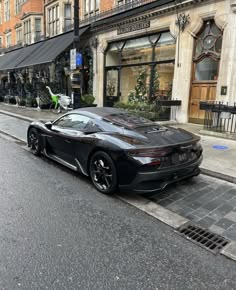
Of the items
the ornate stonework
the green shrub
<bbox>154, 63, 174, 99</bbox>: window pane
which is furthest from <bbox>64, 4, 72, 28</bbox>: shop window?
the ornate stonework

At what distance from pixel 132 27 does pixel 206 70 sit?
17.2ft

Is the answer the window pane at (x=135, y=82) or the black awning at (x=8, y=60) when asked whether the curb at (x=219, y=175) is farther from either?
the black awning at (x=8, y=60)

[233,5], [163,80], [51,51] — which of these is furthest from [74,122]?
[51,51]

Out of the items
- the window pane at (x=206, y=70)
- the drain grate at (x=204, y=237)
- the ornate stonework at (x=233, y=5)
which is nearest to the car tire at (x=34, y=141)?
the drain grate at (x=204, y=237)

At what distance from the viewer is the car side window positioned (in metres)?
5.08

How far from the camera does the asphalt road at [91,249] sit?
2373 millimetres

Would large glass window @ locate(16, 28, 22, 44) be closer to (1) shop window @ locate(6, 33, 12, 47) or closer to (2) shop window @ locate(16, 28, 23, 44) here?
(2) shop window @ locate(16, 28, 23, 44)

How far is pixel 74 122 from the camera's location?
5.36 m

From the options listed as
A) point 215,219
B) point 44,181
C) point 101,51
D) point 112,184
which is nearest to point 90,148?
point 112,184

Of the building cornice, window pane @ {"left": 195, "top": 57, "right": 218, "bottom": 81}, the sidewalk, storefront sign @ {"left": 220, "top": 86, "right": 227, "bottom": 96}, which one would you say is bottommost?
the sidewalk

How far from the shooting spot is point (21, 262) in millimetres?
2561

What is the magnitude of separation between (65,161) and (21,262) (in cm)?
291

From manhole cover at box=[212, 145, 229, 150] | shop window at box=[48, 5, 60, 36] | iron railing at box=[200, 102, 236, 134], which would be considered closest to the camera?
manhole cover at box=[212, 145, 229, 150]

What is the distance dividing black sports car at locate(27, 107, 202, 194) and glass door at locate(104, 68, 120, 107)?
10.7 m
